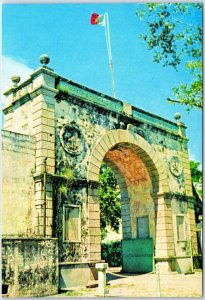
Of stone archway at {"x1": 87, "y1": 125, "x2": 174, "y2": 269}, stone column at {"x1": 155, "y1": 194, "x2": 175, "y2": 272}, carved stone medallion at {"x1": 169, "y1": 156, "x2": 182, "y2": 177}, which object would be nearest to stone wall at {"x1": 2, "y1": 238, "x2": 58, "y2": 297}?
stone archway at {"x1": 87, "y1": 125, "x2": 174, "y2": 269}

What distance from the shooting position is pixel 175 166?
14703 millimetres

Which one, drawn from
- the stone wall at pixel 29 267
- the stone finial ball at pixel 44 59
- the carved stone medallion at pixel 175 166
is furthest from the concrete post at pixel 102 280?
the carved stone medallion at pixel 175 166

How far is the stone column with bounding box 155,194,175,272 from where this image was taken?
13031mm

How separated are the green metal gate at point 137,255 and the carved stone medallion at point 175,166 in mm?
2775

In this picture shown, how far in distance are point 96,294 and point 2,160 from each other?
3988mm

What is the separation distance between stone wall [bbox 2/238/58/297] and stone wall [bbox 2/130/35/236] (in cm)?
94

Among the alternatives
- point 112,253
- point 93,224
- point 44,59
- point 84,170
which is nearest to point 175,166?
point 84,170

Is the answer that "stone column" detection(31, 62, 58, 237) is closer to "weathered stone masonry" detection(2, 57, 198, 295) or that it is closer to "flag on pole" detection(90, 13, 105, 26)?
"weathered stone masonry" detection(2, 57, 198, 295)

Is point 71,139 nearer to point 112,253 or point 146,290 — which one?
point 146,290

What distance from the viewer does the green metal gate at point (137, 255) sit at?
45.0 ft

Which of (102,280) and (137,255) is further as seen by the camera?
(137,255)

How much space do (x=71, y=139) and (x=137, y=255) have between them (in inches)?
229

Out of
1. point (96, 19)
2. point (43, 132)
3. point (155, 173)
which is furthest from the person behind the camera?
point (155, 173)

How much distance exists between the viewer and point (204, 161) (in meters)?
8.80
